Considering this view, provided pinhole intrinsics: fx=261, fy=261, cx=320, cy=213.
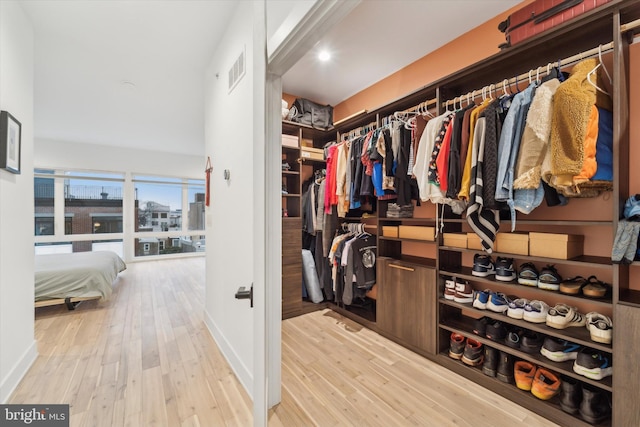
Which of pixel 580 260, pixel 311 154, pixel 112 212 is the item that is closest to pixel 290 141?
pixel 311 154

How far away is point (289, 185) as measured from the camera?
10.3 feet

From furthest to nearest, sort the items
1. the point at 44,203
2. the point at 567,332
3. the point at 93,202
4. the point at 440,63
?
the point at 93,202 < the point at 44,203 < the point at 440,63 < the point at 567,332

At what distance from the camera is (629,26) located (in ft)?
4.08

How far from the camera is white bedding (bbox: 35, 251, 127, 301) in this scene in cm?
299

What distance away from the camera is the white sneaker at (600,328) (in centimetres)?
130

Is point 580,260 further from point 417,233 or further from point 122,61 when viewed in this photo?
point 122,61

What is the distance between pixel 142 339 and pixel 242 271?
1487 mm

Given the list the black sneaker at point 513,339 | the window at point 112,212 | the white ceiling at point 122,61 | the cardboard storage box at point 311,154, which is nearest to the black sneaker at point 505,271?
the black sneaker at point 513,339

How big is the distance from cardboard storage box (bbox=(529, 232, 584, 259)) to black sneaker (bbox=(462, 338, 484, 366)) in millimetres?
783

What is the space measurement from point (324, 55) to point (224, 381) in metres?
2.83

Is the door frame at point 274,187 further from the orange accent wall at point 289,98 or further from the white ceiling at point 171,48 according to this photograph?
the orange accent wall at point 289,98

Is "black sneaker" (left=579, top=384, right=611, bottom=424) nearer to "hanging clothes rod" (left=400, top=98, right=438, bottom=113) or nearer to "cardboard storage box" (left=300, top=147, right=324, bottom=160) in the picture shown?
"hanging clothes rod" (left=400, top=98, right=438, bottom=113)

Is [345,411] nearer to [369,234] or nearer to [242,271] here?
[242,271]

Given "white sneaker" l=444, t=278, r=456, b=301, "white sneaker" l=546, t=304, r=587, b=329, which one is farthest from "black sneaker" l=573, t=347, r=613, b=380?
"white sneaker" l=444, t=278, r=456, b=301
